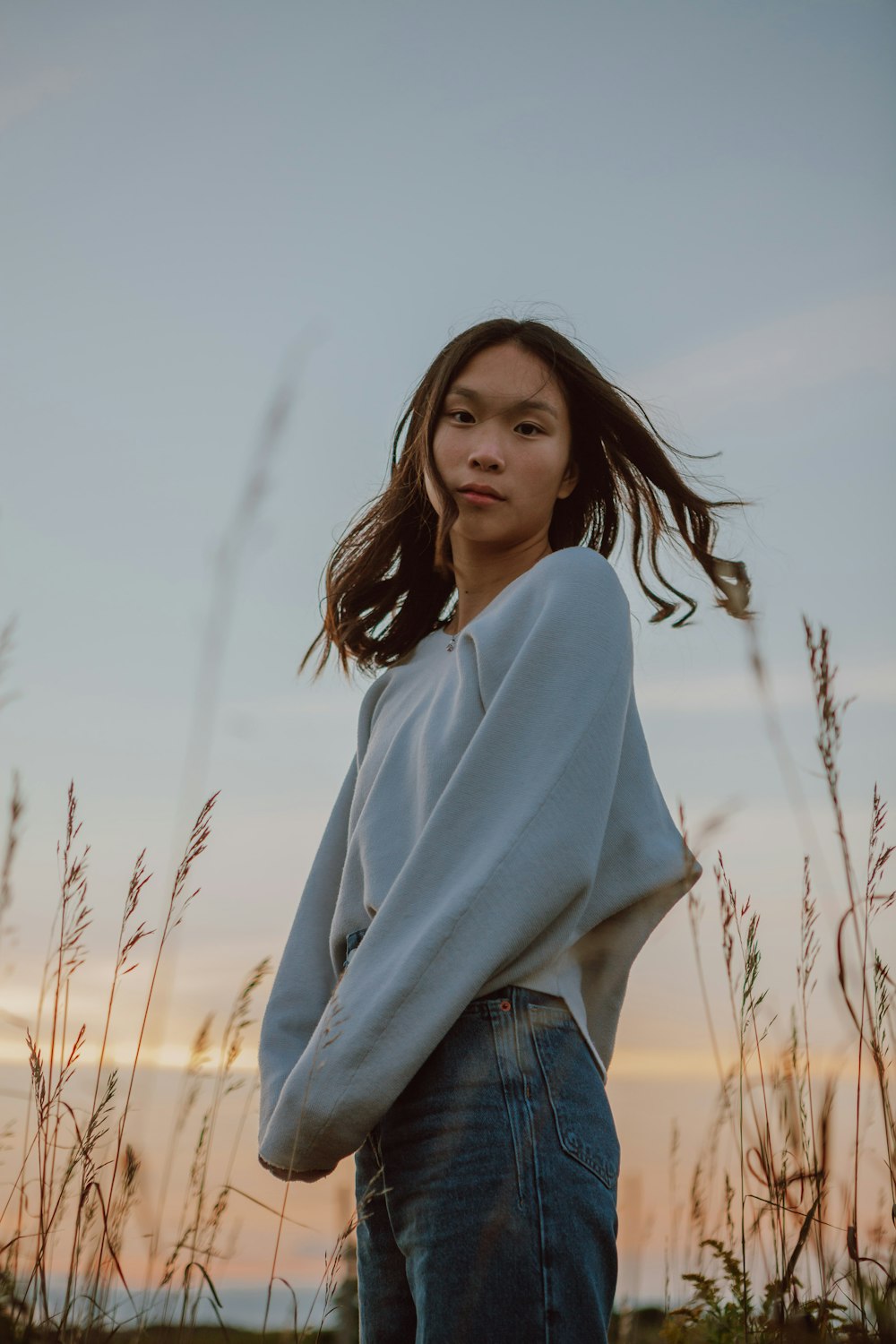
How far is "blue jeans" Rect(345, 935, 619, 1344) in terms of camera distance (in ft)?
4.78

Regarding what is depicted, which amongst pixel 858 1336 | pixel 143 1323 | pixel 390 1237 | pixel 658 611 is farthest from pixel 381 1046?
pixel 658 611

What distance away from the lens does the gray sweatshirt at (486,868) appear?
155cm

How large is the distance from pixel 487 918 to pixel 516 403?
1.11m

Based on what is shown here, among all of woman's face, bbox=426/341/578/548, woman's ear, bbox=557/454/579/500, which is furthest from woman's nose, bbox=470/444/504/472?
woman's ear, bbox=557/454/579/500

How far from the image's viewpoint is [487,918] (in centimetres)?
157

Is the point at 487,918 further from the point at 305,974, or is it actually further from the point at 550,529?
the point at 550,529

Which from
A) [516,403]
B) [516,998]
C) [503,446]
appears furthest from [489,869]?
[516,403]

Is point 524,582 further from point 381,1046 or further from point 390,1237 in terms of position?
point 390,1237

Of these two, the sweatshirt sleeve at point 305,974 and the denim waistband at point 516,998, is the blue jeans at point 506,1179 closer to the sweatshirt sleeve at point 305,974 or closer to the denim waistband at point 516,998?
the denim waistband at point 516,998

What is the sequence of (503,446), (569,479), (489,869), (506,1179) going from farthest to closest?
(569,479) → (503,446) → (489,869) → (506,1179)

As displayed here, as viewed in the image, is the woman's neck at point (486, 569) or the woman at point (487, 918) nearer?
the woman at point (487, 918)

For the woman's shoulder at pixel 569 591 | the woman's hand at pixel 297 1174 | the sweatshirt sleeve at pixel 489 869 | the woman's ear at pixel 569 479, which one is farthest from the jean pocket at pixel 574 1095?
the woman's ear at pixel 569 479

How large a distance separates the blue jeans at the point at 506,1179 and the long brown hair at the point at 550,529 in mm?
1083

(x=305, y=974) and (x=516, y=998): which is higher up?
(x=305, y=974)
